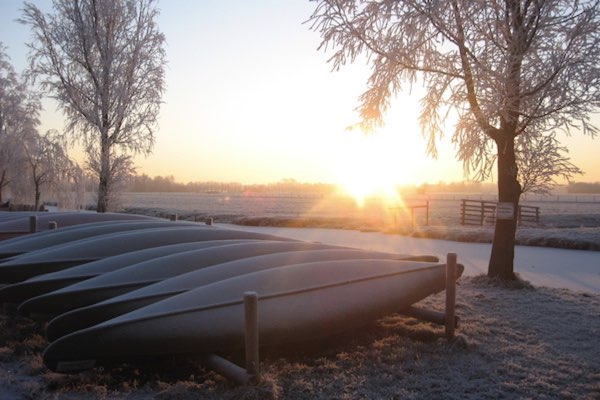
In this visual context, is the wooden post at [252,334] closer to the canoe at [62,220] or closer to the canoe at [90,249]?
the canoe at [90,249]

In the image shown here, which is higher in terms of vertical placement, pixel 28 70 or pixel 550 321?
pixel 28 70

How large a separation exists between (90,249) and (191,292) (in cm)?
298

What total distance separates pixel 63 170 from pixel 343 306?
13516mm

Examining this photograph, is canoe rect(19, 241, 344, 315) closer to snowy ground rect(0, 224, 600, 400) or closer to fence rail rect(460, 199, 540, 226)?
snowy ground rect(0, 224, 600, 400)

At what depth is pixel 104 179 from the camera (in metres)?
14.4

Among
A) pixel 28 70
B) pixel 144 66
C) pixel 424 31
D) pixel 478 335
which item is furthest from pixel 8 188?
pixel 478 335

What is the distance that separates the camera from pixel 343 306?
16.6 ft

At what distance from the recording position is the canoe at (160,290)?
466 centimetres

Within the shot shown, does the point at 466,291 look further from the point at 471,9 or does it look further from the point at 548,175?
the point at 471,9

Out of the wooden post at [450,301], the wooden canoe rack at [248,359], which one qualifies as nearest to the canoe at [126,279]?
the wooden canoe rack at [248,359]

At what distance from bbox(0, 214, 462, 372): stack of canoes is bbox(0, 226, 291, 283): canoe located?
0.04 feet

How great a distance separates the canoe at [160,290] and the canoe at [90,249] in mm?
2047

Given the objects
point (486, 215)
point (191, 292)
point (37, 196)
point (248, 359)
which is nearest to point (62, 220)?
point (191, 292)

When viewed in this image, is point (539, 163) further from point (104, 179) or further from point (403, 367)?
point (104, 179)
